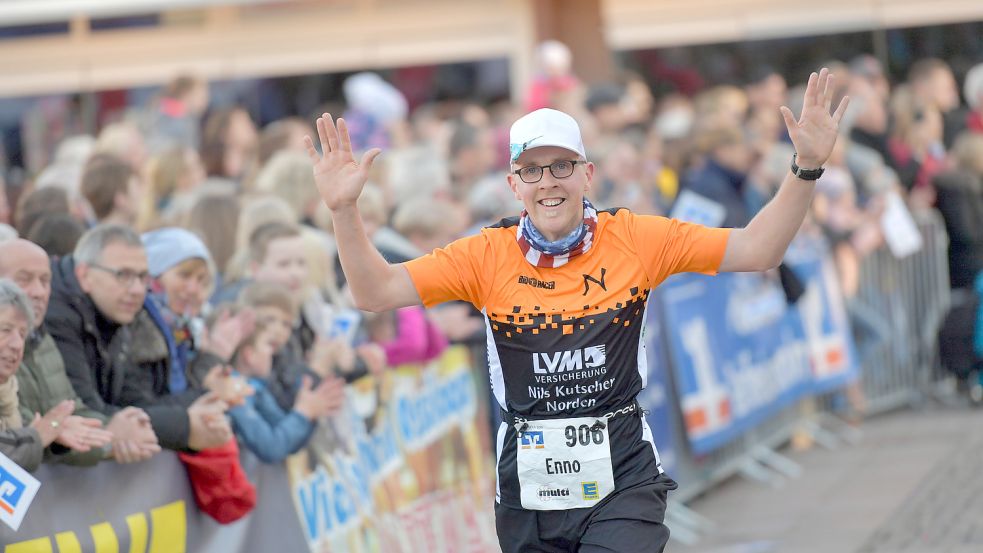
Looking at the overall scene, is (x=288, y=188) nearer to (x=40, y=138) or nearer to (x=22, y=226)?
(x=22, y=226)

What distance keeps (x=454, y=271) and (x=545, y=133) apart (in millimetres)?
576

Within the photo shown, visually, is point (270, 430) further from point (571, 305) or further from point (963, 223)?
point (963, 223)

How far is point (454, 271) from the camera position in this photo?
5.77 m

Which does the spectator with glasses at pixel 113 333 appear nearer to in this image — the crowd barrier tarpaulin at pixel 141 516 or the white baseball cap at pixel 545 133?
the crowd barrier tarpaulin at pixel 141 516

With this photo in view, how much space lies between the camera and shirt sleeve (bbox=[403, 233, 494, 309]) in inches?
224

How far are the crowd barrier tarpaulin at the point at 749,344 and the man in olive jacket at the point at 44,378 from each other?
5735mm

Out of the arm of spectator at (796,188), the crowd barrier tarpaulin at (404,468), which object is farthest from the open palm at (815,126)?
the crowd barrier tarpaulin at (404,468)

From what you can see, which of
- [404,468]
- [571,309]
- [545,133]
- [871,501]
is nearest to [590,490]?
[571,309]

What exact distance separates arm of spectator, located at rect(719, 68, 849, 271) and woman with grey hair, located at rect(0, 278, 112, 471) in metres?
2.31

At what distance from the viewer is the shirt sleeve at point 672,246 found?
577cm

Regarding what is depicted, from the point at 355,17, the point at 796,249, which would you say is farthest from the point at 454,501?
the point at 355,17

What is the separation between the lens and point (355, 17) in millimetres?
20625

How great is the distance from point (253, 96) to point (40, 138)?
2618mm

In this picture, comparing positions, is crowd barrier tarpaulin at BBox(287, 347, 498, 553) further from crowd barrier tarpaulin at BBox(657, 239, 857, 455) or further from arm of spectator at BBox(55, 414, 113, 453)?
crowd barrier tarpaulin at BBox(657, 239, 857, 455)
